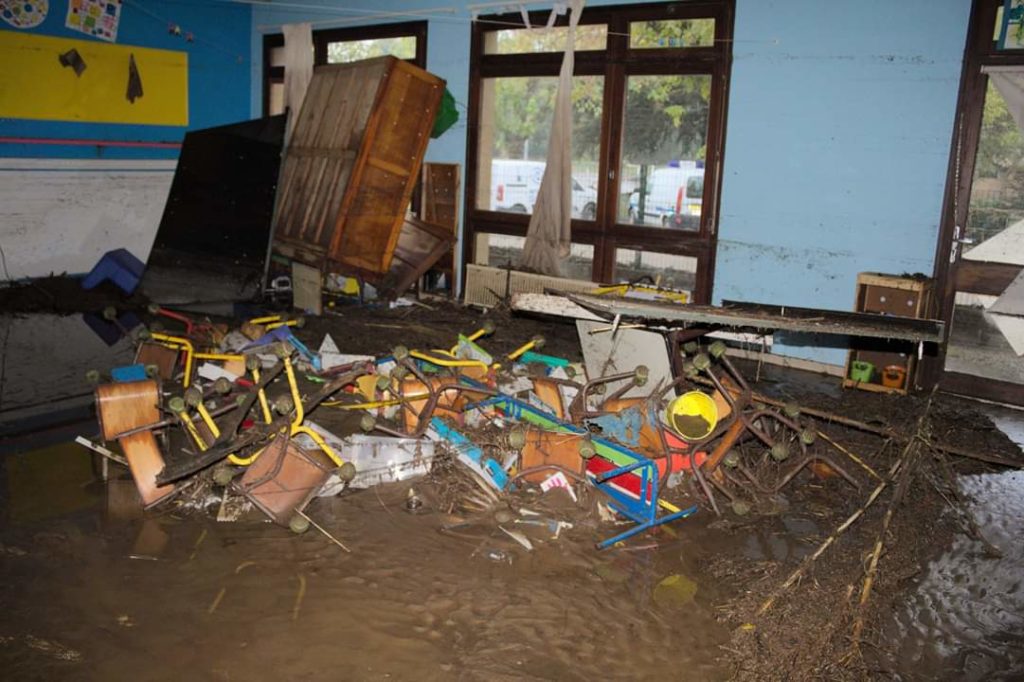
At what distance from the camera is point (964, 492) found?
5.00 metres

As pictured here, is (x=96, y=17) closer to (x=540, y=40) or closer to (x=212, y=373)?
(x=540, y=40)

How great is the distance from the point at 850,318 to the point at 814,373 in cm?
344

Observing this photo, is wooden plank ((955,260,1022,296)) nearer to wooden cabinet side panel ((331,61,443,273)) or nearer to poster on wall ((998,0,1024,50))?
poster on wall ((998,0,1024,50))

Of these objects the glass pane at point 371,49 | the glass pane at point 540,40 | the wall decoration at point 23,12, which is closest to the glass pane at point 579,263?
the glass pane at point 540,40

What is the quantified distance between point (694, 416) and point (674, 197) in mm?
4353

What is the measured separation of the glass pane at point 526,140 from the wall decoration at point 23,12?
499cm

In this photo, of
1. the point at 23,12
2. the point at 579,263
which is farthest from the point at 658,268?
the point at 23,12

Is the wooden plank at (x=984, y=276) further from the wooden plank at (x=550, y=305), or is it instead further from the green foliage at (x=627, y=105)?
the wooden plank at (x=550, y=305)

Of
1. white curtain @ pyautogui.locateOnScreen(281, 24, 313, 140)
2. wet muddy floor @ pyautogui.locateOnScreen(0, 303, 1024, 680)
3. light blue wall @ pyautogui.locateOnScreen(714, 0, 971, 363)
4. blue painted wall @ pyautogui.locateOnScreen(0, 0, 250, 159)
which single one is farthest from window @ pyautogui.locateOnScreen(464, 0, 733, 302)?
blue painted wall @ pyautogui.locateOnScreen(0, 0, 250, 159)

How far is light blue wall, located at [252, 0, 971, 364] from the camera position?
22.1 ft

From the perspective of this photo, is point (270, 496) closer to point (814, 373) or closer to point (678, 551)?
point (678, 551)

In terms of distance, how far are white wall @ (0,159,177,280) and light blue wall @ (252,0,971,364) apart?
7.27m

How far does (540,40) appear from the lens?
8.93 m

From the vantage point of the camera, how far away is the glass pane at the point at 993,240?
6523mm
